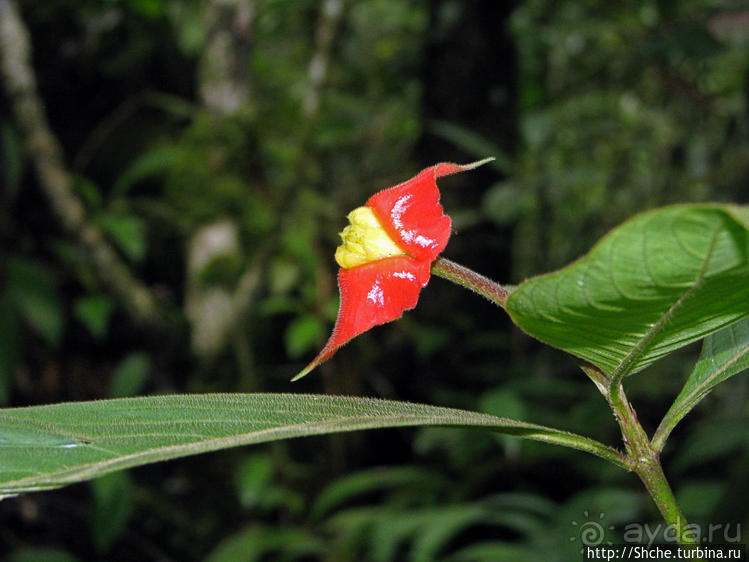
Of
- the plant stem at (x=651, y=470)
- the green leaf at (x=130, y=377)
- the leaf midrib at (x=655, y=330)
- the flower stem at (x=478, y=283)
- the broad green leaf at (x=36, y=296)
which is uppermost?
the broad green leaf at (x=36, y=296)

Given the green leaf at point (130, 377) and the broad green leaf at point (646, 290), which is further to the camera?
the green leaf at point (130, 377)

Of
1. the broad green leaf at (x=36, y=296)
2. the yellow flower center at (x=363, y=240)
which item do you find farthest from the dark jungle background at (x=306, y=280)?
the yellow flower center at (x=363, y=240)

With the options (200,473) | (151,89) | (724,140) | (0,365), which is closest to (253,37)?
(151,89)

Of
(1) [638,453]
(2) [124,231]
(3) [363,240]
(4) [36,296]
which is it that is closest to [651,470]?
(1) [638,453]

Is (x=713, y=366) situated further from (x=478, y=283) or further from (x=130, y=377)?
(x=130, y=377)

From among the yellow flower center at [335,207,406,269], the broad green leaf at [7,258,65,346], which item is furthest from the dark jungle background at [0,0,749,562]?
the yellow flower center at [335,207,406,269]

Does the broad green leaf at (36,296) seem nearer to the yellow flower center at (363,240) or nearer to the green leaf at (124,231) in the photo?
the green leaf at (124,231)

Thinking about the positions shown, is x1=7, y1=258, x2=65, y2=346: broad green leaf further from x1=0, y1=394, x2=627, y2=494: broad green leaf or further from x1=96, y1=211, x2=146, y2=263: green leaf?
x1=0, y1=394, x2=627, y2=494: broad green leaf
